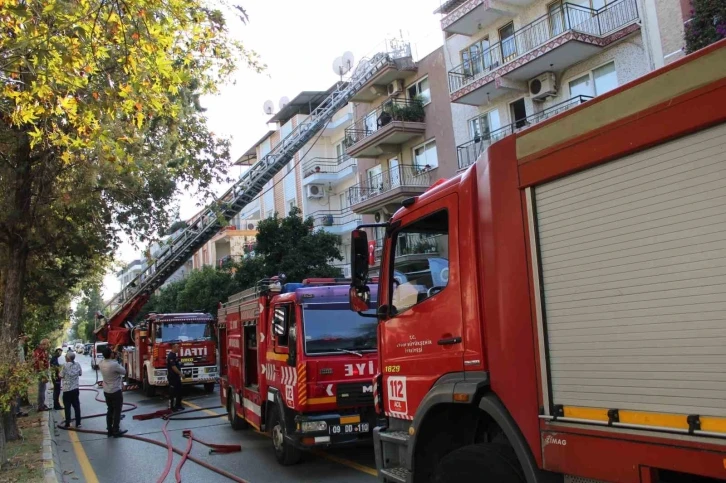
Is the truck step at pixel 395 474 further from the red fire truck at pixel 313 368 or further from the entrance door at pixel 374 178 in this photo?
the entrance door at pixel 374 178

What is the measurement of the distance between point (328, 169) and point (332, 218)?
11.5 feet

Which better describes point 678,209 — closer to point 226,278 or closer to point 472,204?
point 472,204

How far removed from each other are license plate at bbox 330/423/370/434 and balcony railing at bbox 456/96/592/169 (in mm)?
11780

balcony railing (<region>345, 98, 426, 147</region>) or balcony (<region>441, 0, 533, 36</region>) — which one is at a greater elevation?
balcony (<region>441, 0, 533, 36</region>)

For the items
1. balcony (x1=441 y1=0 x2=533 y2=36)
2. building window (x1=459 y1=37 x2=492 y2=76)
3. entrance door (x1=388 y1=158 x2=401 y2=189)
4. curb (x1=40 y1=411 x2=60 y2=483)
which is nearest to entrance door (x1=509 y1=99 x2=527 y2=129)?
building window (x1=459 y1=37 x2=492 y2=76)

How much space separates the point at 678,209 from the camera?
2.48 m

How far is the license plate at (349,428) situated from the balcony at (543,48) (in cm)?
1236

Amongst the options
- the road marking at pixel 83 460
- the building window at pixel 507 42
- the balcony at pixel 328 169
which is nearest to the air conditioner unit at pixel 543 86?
the building window at pixel 507 42

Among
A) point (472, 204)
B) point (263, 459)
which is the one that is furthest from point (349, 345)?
point (472, 204)

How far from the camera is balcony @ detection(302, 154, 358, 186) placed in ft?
108

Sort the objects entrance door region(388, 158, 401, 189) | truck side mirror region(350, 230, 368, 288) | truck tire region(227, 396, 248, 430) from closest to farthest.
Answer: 1. truck side mirror region(350, 230, 368, 288)
2. truck tire region(227, 396, 248, 430)
3. entrance door region(388, 158, 401, 189)

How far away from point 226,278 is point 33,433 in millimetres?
21482

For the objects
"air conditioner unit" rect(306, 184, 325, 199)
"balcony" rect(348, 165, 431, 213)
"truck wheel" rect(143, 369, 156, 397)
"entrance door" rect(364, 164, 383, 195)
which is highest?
"air conditioner unit" rect(306, 184, 325, 199)

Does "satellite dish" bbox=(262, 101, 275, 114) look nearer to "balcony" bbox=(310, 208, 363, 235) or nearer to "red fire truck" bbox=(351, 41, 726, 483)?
"balcony" bbox=(310, 208, 363, 235)
